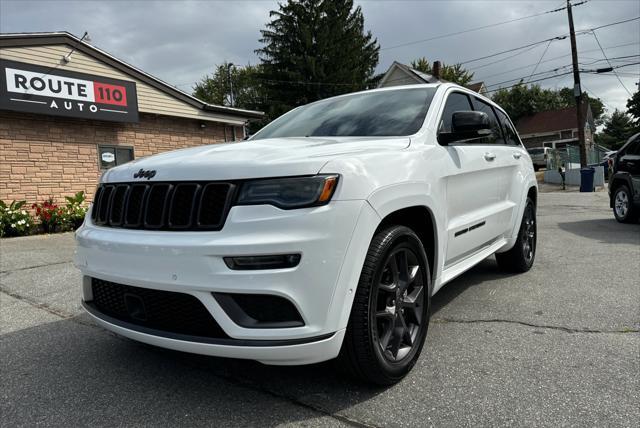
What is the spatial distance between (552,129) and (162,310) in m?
53.8

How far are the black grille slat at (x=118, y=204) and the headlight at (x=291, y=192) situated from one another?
2.61ft

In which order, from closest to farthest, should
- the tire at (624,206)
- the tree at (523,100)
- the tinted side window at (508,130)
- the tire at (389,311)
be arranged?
the tire at (389,311) < the tinted side window at (508,130) < the tire at (624,206) < the tree at (523,100)

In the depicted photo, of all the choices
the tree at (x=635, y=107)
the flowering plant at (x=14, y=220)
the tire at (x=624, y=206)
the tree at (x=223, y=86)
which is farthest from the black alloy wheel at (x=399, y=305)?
the tree at (x=635, y=107)

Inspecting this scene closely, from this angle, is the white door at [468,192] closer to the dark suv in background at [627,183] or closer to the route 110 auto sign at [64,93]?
the dark suv in background at [627,183]

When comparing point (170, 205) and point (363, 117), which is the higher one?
point (363, 117)

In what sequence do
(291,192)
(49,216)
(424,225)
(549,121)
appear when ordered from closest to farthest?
1. (291,192)
2. (424,225)
3. (49,216)
4. (549,121)

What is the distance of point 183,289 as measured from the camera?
6.95 feet

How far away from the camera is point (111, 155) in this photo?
480 inches

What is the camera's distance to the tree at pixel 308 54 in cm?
3186

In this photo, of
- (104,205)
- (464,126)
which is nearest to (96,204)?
(104,205)

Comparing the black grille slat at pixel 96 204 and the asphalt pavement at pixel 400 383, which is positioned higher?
the black grille slat at pixel 96 204

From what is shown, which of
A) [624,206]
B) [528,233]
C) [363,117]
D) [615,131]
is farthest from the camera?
[615,131]

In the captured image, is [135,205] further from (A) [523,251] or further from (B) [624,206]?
(B) [624,206]

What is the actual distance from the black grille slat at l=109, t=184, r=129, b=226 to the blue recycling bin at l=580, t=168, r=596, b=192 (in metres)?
19.1
